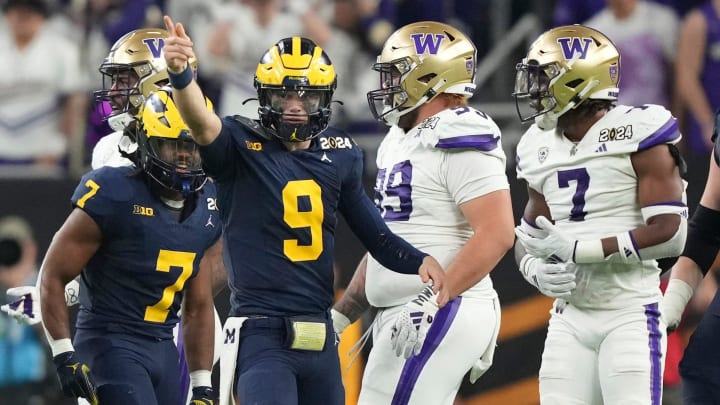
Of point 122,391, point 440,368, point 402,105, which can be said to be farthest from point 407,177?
point 122,391

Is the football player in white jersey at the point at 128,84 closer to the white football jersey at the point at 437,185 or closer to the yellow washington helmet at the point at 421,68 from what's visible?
the yellow washington helmet at the point at 421,68

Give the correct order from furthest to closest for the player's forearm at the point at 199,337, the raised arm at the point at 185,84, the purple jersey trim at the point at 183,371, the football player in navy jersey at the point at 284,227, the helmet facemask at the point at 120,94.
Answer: the helmet facemask at the point at 120,94
the purple jersey trim at the point at 183,371
the player's forearm at the point at 199,337
the football player in navy jersey at the point at 284,227
the raised arm at the point at 185,84

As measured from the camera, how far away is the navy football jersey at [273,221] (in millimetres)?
5285

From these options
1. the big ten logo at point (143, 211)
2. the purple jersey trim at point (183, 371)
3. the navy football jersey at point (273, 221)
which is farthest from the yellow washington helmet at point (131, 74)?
the navy football jersey at point (273, 221)

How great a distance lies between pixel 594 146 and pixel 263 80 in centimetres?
138

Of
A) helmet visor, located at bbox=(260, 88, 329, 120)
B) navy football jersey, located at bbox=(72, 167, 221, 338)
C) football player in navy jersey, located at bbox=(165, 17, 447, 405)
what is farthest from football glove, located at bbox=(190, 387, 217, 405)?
helmet visor, located at bbox=(260, 88, 329, 120)

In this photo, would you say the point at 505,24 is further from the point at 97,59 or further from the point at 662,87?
the point at 97,59

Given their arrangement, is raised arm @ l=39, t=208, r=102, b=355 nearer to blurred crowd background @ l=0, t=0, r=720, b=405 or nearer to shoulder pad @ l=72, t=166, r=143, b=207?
shoulder pad @ l=72, t=166, r=143, b=207

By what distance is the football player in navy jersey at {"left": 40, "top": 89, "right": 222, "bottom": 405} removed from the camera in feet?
17.8

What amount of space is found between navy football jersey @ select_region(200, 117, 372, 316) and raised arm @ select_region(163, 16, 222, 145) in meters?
0.18

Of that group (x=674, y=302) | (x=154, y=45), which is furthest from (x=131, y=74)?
(x=674, y=302)

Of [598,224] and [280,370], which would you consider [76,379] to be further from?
[598,224]

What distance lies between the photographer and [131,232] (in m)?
5.55

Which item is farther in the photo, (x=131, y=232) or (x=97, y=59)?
(x=97, y=59)
